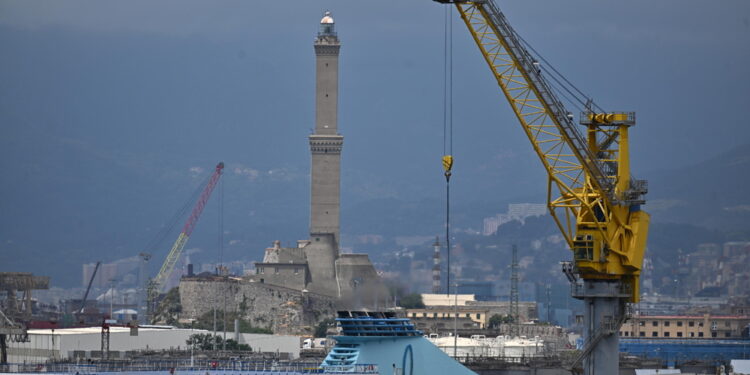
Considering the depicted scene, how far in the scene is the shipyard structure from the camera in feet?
566

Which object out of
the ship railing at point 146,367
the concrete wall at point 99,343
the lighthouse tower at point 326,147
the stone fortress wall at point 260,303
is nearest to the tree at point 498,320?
the stone fortress wall at point 260,303

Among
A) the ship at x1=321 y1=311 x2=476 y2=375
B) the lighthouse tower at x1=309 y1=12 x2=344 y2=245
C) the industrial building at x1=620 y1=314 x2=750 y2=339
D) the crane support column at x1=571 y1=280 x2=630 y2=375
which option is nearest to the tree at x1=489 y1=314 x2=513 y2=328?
the industrial building at x1=620 y1=314 x2=750 y2=339

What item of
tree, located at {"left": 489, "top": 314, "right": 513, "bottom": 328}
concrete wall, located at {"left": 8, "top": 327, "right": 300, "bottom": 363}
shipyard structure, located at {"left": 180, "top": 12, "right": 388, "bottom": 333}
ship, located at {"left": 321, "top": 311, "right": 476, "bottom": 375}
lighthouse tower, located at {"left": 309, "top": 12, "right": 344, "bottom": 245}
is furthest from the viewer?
lighthouse tower, located at {"left": 309, "top": 12, "right": 344, "bottom": 245}

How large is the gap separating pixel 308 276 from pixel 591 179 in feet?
347

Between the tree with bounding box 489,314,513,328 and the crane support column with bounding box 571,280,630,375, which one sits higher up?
the tree with bounding box 489,314,513,328

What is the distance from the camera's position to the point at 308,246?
7042 inches

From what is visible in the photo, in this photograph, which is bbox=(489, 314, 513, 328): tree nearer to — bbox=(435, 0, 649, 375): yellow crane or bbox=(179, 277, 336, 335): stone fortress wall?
bbox=(179, 277, 336, 335): stone fortress wall

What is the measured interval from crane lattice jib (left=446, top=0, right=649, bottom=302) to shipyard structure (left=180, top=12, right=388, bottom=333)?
91848mm

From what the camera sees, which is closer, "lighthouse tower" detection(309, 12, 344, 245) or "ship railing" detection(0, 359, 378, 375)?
"ship railing" detection(0, 359, 378, 375)

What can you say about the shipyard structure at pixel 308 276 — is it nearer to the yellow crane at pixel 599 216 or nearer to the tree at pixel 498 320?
the tree at pixel 498 320

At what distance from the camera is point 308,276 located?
177m

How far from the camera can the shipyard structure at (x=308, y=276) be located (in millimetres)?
172500

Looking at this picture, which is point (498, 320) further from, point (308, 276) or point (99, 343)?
point (99, 343)

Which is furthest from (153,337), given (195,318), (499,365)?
(195,318)
